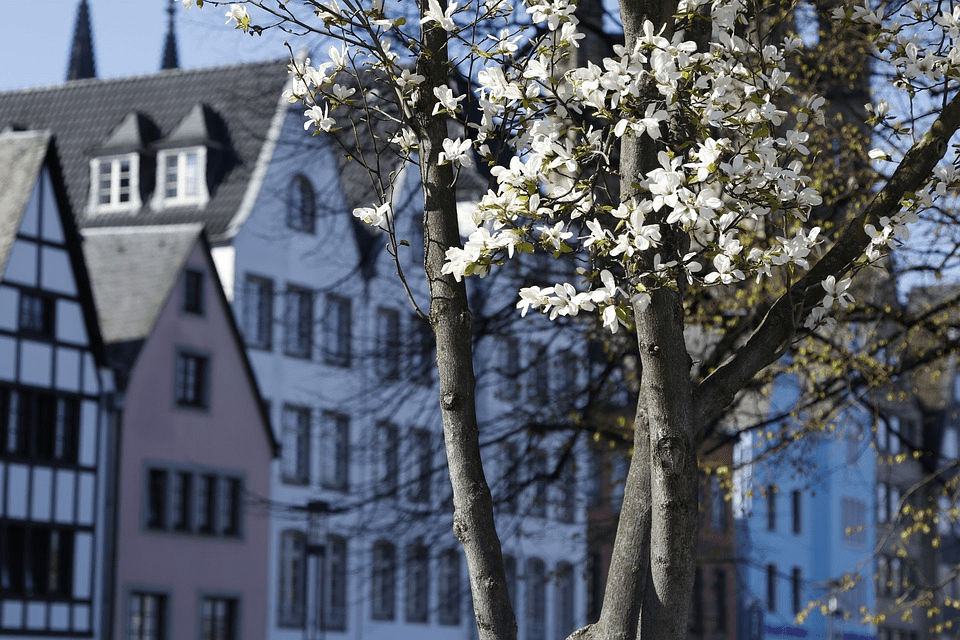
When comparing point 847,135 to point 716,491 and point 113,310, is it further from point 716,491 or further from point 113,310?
point 113,310

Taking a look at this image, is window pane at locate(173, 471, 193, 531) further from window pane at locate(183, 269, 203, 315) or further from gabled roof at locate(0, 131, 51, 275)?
gabled roof at locate(0, 131, 51, 275)

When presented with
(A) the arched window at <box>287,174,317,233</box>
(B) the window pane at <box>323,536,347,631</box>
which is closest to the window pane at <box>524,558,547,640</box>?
(B) the window pane at <box>323,536,347,631</box>

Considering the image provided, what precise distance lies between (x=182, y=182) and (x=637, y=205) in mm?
37595

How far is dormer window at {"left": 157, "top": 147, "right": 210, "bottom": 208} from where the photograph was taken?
136 ft

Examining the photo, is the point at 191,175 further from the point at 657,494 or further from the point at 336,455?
the point at 657,494

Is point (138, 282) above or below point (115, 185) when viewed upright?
below

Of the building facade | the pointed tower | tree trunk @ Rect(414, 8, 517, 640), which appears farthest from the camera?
the pointed tower

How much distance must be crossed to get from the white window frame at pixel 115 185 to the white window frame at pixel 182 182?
20.8 inches

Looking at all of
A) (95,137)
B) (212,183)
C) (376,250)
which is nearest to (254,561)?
(212,183)

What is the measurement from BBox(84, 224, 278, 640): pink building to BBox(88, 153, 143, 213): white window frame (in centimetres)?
333

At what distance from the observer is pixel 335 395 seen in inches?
1642

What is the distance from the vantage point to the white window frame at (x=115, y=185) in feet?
139

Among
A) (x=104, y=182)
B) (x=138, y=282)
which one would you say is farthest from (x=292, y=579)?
(x=104, y=182)

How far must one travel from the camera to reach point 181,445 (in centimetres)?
3606
